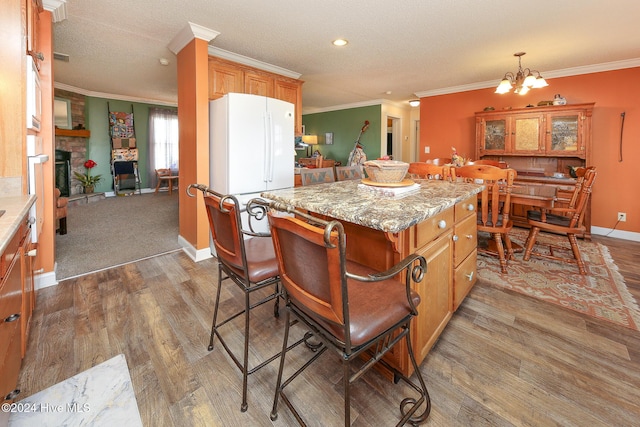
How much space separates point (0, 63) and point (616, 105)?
6368 millimetres

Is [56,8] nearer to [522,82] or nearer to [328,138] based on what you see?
[522,82]

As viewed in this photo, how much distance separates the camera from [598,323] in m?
2.02

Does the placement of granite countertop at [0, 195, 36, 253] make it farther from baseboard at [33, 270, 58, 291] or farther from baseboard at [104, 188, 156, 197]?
baseboard at [104, 188, 156, 197]

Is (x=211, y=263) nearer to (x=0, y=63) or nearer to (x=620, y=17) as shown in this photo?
(x=0, y=63)

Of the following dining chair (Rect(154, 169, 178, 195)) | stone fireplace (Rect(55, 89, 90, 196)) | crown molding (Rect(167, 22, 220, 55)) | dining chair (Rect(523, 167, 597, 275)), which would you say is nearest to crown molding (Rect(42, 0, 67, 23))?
crown molding (Rect(167, 22, 220, 55))

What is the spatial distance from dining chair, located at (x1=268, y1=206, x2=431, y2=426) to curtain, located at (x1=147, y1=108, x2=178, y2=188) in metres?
8.13

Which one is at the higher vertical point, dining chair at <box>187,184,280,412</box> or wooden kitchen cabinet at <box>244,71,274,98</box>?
wooden kitchen cabinet at <box>244,71,274,98</box>

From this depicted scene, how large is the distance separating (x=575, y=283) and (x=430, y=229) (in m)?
2.12

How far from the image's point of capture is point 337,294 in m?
0.88

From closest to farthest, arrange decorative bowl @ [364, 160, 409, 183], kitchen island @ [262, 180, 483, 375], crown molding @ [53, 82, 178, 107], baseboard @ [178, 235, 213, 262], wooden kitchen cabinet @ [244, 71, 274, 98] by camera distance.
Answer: kitchen island @ [262, 180, 483, 375] < decorative bowl @ [364, 160, 409, 183] < baseboard @ [178, 235, 213, 262] < wooden kitchen cabinet @ [244, 71, 274, 98] < crown molding @ [53, 82, 178, 107]

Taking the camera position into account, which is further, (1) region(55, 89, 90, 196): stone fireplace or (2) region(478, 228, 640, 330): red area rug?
(1) region(55, 89, 90, 196): stone fireplace

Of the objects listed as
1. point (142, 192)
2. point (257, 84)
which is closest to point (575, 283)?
point (257, 84)

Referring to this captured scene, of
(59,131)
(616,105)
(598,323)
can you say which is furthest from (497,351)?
(59,131)

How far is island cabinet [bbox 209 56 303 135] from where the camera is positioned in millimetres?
3506
